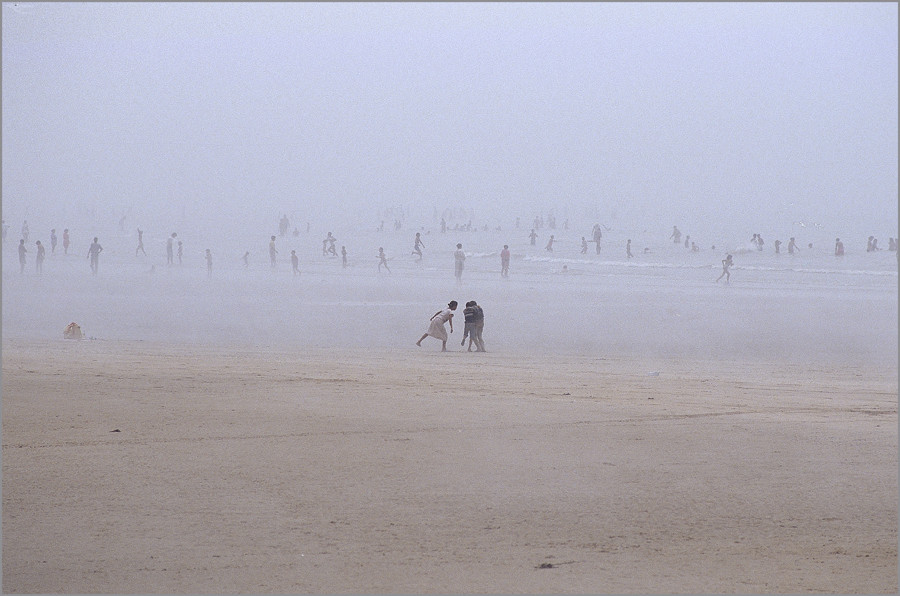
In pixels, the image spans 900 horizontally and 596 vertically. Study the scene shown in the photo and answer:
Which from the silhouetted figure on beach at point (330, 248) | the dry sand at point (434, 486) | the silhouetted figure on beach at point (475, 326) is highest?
the silhouetted figure on beach at point (330, 248)

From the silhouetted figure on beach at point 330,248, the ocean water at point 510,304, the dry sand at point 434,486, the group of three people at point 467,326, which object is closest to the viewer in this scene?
the dry sand at point 434,486

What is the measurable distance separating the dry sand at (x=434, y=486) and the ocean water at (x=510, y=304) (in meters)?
6.52

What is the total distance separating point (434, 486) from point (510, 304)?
15.6 metres

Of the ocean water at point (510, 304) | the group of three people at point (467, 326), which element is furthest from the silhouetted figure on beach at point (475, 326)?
the ocean water at point (510, 304)

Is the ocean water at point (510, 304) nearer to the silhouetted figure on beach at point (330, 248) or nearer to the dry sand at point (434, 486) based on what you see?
the silhouetted figure on beach at point (330, 248)

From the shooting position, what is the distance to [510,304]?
22.3m

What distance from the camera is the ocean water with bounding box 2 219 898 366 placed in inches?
687

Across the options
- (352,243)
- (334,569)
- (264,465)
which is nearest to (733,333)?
(264,465)

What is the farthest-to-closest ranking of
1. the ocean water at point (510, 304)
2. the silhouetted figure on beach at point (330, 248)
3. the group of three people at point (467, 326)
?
the silhouetted figure on beach at point (330, 248)
the ocean water at point (510, 304)
the group of three people at point (467, 326)

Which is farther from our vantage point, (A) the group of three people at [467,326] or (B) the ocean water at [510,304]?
(B) the ocean water at [510,304]

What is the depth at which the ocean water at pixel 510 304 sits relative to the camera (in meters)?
17.5

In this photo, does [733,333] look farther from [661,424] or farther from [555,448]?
[555,448]

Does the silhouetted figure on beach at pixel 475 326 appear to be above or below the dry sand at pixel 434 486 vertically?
above

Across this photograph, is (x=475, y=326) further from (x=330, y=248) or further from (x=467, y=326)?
(x=330, y=248)
